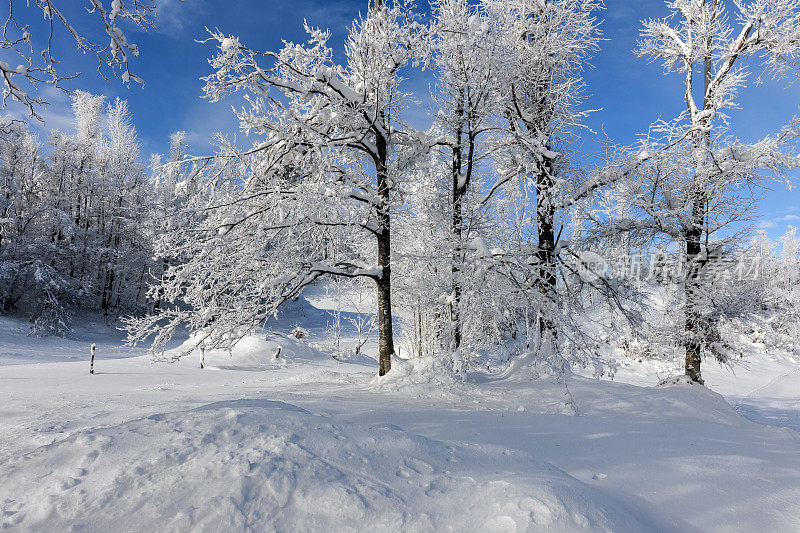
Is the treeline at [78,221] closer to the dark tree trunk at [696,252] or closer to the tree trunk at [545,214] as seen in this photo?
the tree trunk at [545,214]

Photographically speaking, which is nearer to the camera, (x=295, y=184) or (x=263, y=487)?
(x=263, y=487)

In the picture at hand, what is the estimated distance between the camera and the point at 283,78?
7.92 m

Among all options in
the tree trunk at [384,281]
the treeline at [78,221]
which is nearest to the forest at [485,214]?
the tree trunk at [384,281]

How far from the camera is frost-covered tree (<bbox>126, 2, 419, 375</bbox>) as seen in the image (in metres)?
7.59

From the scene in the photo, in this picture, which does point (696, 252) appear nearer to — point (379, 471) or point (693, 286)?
point (693, 286)

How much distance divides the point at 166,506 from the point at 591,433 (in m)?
4.41

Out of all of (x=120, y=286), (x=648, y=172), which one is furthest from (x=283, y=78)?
(x=120, y=286)

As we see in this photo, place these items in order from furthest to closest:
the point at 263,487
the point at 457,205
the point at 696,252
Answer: the point at 696,252 < the point at 457,205 < the point at 263,487

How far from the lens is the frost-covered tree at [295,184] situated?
7.59m

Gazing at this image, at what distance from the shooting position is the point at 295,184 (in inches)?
326

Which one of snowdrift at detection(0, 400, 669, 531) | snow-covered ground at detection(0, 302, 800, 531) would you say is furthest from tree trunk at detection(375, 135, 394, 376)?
snowdrift at detection(0, 400, 669, 531)

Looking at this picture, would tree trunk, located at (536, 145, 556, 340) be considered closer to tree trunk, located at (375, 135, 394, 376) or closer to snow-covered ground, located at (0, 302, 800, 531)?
tree trunk, located at (375, 135, 394, 376)

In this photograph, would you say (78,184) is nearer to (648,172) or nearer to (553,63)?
(553,63)

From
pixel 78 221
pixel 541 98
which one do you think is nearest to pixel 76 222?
pixel 78 221
